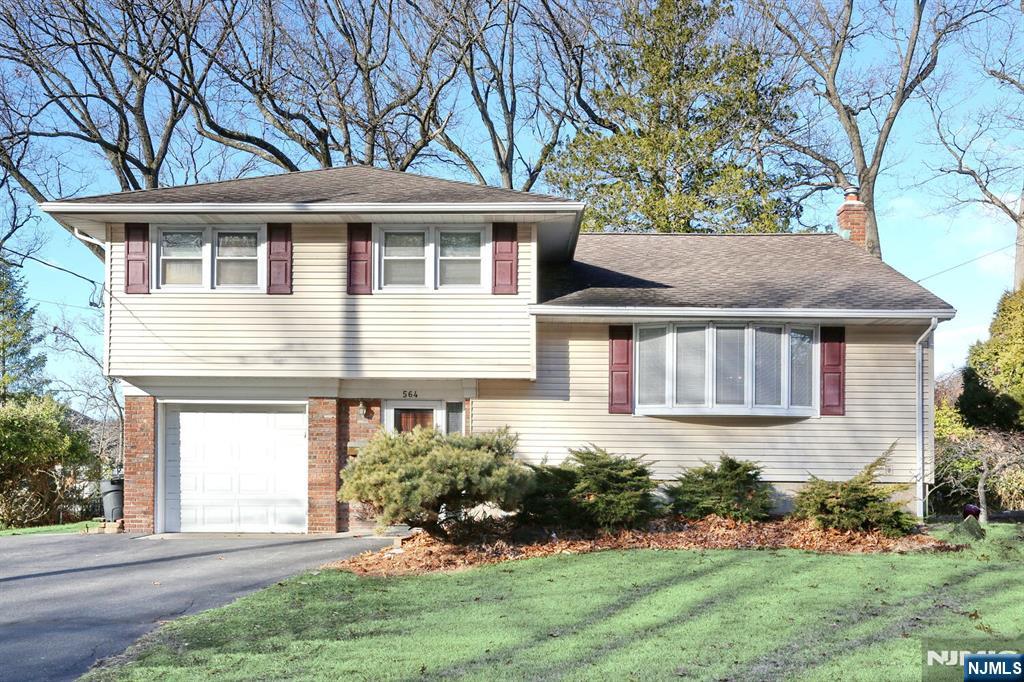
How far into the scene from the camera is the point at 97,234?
1483 cm

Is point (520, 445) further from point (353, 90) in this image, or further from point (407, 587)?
point (353, 90)

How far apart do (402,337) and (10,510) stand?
9.18 meters

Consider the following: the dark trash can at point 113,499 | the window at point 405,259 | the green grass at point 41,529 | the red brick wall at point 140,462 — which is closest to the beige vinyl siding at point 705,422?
the window at point 405,259

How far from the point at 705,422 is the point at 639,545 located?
10.2 feet

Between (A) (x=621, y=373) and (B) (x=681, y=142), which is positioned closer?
(A) (x=621, y=373)

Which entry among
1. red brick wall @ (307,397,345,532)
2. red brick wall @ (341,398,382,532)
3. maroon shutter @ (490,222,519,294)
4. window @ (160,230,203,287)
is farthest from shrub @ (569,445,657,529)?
window @ (160,230,203,287)

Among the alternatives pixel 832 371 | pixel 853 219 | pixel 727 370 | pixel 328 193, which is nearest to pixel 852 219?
pixel 853 219

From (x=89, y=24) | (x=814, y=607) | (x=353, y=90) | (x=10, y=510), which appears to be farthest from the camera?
(x=353, y=90)

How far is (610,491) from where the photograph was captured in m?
12.5

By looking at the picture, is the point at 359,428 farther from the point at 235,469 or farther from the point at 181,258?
the point at 181,258

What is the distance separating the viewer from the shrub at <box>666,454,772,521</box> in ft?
43.8

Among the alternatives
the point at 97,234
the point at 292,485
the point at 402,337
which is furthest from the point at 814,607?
the point at 97,234

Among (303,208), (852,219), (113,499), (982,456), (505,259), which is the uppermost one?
(852,219)

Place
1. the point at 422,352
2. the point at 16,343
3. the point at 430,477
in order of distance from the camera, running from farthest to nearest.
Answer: the point at 16,343 < the point at 422,352 < the point at 430,477
